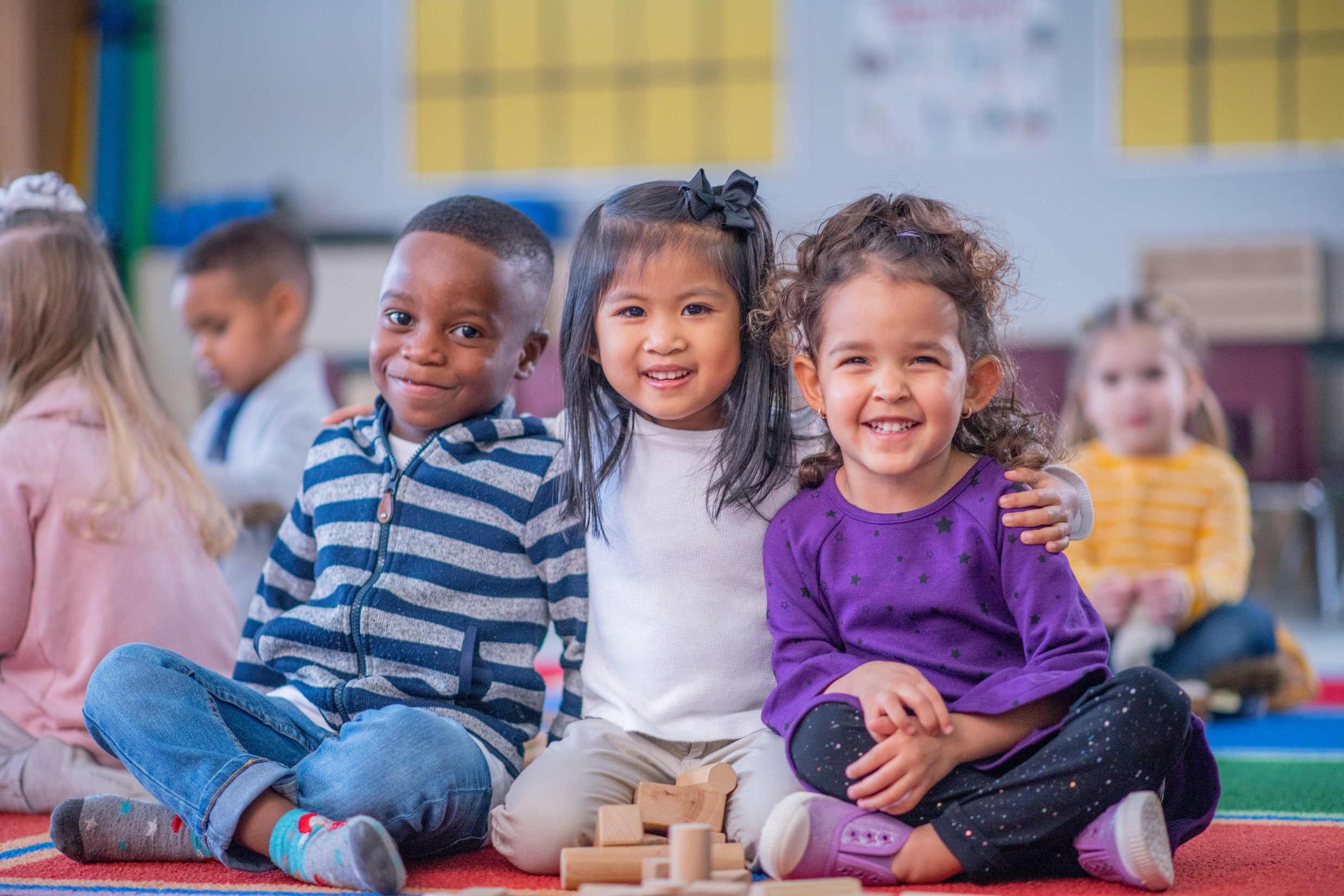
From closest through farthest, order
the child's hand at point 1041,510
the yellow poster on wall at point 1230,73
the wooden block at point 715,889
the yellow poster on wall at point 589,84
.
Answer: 1. the wooden block at point 715,889
2. the child's hand at point 1041,510
3. the yellow poster on wall at point 1230,73
4. the yellow poster on wall at point 589,84

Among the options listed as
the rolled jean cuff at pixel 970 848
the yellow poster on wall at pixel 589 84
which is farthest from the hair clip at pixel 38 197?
the yellow poster on wall at pixel 589 84

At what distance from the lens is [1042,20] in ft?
16.6

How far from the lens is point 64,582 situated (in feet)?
4.64

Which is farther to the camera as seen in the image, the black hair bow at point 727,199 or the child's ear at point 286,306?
the child's ear at point 286,306

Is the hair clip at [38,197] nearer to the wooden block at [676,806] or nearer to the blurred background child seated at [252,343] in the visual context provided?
the blurred background child seated at [252,343]

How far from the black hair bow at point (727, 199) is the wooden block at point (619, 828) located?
593 mm

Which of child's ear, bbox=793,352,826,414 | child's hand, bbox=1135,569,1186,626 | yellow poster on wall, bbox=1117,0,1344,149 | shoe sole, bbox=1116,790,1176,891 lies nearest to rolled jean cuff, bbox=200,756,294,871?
child's ear, bbox=793,352,826,414

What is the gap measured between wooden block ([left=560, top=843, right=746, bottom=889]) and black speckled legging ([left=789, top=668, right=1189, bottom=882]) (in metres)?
0.18

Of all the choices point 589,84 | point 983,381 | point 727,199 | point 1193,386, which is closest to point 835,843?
point 983,381

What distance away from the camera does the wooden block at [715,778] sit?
114 centimetres

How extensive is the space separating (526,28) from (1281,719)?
4.65 meters

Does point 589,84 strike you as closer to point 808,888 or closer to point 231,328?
point 231,328

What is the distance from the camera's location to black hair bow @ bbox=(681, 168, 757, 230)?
1256 millimetres

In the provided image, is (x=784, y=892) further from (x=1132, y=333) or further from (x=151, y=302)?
(x=151, y=302)
